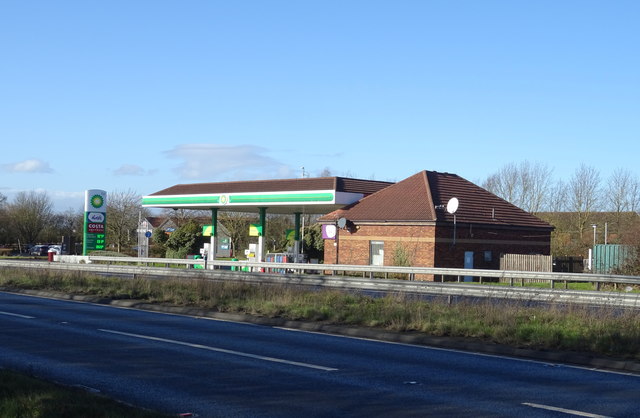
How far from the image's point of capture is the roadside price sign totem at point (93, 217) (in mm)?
47969

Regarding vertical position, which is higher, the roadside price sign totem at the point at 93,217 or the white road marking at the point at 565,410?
the roadside price sign totem at the point at 93,217

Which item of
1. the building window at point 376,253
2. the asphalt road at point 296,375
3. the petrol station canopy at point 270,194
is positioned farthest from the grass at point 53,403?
the petrol station canopy at point 270,194

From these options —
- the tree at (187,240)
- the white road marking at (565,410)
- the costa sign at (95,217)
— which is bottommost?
the white road marking at (565,410)

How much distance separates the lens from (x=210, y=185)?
5278 cm

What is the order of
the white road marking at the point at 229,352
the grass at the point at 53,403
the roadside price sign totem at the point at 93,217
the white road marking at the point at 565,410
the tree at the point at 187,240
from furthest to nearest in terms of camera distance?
the tree at the point at 187,240
the roadside price sign totem at the point at 93,217
the white road marking at the point at 229,352
the white road marking at the point at 565,410
the grass at the point at 53,403

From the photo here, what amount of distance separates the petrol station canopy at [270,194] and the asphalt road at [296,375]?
29836 millimetres

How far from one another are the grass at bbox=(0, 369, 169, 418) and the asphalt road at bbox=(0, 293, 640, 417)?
2.22 ft

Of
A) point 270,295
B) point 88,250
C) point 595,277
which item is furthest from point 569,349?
point 88,250

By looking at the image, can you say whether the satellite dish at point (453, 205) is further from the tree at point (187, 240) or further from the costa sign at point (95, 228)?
the tree at point (187, 240)

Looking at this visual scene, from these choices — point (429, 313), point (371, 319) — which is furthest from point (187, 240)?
point (429, 313)

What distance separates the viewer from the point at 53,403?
7.17m

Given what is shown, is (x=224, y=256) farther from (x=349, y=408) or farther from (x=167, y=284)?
(x=349, y=408)

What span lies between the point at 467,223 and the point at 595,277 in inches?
657

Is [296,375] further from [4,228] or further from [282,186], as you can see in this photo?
[4,228]
